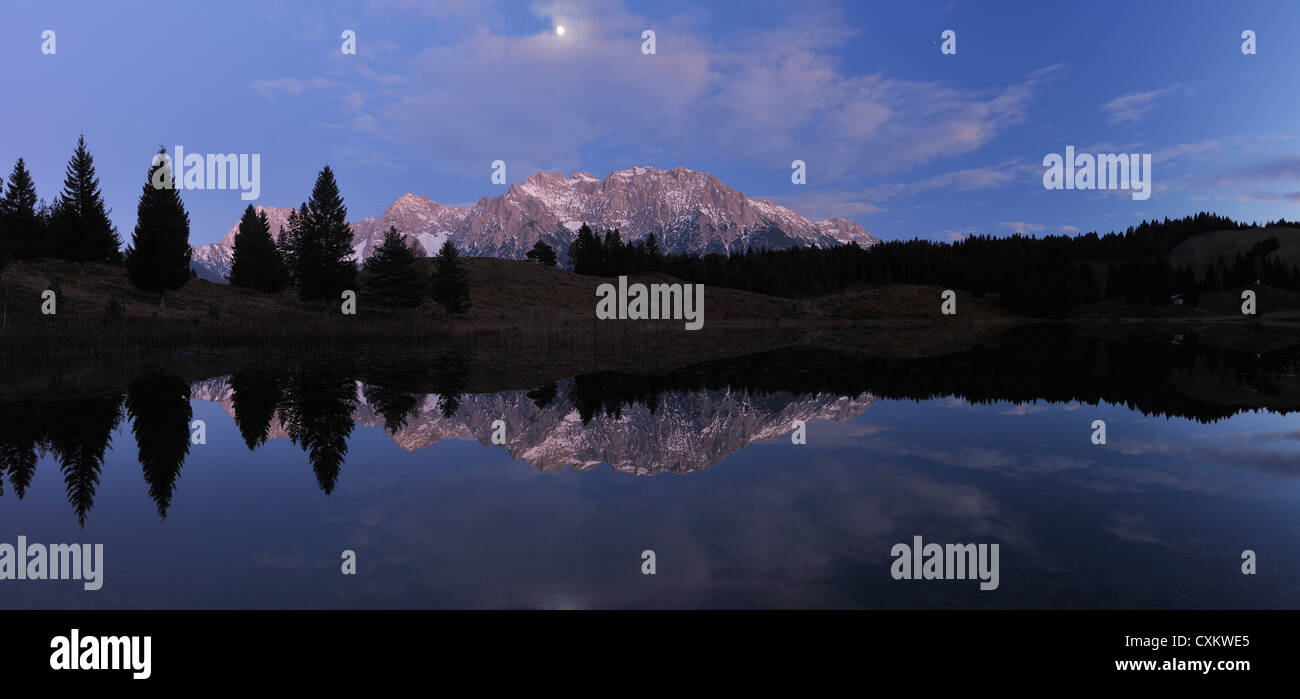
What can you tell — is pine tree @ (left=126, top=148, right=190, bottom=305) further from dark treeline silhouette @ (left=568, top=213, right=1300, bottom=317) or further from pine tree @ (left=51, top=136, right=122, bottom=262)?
dark treeline silhouette @ (left=568, top=213, right=1300, bottom=317)

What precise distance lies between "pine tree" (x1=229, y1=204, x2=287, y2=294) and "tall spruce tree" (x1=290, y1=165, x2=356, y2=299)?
13233 mm

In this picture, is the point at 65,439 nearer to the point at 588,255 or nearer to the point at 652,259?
the point at 588,255

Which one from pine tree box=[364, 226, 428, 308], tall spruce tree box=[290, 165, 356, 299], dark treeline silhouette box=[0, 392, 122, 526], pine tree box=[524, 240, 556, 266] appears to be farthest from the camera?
pine tree box=[524, 240, 556, 266]

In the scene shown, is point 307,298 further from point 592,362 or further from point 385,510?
point 385,510

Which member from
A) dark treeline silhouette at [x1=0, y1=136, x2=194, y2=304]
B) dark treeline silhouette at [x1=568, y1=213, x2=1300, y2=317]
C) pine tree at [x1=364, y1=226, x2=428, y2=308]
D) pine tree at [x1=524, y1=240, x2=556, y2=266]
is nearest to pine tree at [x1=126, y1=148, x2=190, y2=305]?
dark treeline silhouette at [x1=0, y1=136, x2=194, y2=304]

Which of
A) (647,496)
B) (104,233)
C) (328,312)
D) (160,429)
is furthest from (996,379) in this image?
(104,233)

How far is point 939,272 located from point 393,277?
145243 mm

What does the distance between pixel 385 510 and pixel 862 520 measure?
25.2ft

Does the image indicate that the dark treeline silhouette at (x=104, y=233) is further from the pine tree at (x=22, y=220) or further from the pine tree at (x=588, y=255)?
the pine tree at (x=588, y=255)

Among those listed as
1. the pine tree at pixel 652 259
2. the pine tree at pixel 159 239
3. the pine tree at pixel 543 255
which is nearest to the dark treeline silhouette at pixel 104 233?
the pine tree at pixel 159 239

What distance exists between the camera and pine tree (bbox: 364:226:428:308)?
239 ft

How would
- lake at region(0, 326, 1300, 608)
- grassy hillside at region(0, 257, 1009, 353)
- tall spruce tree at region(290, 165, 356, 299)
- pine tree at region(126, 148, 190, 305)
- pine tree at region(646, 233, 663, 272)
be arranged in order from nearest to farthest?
lake at region(0, 326, 1300, 608), grassy hillside at region(0, 257, 1009, 353), pine tree at region(126, 148, 190, 305), tall spruce tree at region(290, 165, 356, 299), pine tree at region(646, 233, 663, 272)

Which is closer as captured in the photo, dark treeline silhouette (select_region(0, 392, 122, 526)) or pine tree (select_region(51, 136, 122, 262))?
dark treeline silhouette (select_region(0, 392, 122, 526))

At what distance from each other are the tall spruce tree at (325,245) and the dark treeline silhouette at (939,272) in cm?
6826
